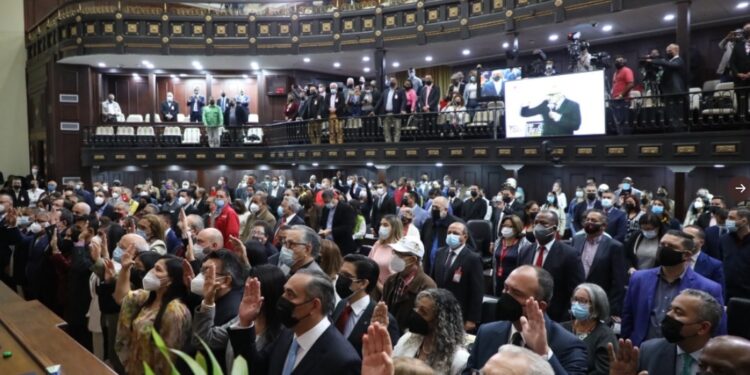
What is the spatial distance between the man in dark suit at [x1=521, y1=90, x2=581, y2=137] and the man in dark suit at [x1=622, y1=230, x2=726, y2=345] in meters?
8.90

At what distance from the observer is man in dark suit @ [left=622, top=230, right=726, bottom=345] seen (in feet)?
14.1

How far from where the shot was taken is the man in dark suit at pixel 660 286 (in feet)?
14.1

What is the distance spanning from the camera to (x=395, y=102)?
55.4 ft

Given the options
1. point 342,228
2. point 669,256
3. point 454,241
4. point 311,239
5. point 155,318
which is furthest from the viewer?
point 342,228

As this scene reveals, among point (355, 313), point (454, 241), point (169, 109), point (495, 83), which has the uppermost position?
point (169, 109)

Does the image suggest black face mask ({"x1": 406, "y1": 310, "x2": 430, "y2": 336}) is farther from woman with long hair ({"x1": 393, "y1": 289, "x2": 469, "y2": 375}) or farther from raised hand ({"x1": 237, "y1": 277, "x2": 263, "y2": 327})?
raised hand ({"x1": 237, "y1": 277, "x2": 263, "y2": 327})

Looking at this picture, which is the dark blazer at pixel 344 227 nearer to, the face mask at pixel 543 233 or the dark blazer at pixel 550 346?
the face mask at pixel 543 233

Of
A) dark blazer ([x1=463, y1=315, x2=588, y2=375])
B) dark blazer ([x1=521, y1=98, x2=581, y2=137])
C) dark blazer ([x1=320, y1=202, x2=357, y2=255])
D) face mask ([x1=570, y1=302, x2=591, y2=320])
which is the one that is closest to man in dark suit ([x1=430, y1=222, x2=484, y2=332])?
face mask ([x1=570, y1=302, x2=591, y2=320])

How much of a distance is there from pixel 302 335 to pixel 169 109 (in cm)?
2198

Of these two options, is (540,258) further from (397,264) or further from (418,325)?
(418,325)

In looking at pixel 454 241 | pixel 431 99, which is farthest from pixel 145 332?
pixel 431 99

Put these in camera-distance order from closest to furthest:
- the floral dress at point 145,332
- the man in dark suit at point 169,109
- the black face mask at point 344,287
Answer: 1. the floral dress at point 145,332
2. the black face mask at point 344,287
3. the man in dark suit at point 169,109

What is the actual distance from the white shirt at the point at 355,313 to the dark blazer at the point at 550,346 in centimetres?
79

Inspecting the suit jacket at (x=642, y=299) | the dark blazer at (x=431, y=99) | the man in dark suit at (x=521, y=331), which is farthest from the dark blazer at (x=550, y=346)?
the dark blazer at (x=431, y=99)
